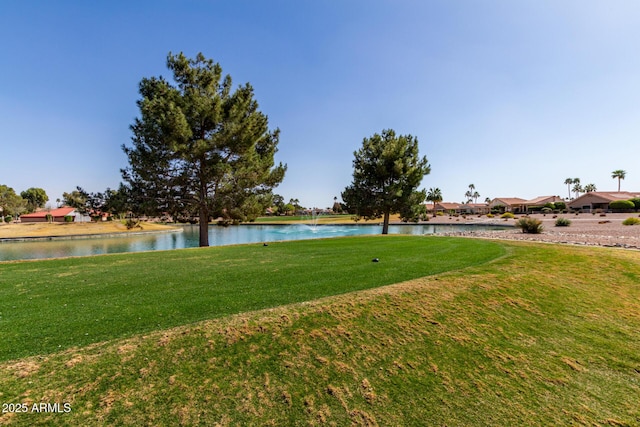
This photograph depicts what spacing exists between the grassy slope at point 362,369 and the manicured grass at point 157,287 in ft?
1.69

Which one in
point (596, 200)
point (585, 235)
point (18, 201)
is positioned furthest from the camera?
point (18, 201)

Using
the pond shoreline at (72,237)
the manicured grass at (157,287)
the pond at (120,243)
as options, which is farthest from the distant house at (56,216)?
the manicured grass at (157,287)

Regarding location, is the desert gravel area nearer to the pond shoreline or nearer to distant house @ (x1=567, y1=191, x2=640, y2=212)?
the pond shoreline

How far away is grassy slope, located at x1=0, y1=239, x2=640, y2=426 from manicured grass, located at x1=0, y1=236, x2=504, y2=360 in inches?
20.3

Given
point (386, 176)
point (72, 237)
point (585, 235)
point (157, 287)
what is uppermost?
point (386, 176)

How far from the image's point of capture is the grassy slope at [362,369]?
2.70m

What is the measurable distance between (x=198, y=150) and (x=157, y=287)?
10367mm

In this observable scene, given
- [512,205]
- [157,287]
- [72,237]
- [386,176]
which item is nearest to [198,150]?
[157,287]

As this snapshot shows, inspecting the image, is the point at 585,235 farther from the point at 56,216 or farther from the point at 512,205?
the point at 512,205

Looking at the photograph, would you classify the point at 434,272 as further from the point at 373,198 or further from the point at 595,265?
the point at 373,198

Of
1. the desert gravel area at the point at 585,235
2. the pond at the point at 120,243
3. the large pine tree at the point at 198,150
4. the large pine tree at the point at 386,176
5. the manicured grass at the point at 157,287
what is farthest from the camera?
the pond at the point at 120,243

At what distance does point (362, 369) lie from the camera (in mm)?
3375

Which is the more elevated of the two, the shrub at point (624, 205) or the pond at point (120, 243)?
the shrub at point (624, 205)

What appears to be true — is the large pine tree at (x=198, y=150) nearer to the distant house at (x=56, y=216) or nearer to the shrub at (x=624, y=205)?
the distant house at (x=56, y=216)
